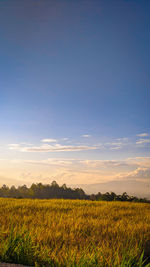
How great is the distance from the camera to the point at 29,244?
3314 mm

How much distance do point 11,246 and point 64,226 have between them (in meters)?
1.97

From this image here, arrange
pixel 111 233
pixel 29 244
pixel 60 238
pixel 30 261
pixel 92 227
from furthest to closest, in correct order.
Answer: pixel 92 227 → pixel 111 233 → pixel 60 238 → pixel 29 244 → pixel 30 261

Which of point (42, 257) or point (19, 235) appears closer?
point (42, 257)

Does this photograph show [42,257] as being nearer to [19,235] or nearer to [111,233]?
[19,235]

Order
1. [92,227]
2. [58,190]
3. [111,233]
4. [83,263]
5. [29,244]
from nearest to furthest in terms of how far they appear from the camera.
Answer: [83,263]
[29,244]
[111,233]
[92,227]
[58,190]

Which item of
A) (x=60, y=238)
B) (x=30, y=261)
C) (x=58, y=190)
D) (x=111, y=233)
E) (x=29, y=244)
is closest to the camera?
(x=30, y=261)

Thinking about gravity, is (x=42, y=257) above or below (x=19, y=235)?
below

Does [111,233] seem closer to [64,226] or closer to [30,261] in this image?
[64,226]

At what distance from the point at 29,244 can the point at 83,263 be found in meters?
0.97

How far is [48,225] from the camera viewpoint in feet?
16.8

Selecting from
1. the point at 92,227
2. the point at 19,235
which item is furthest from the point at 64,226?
the point at 19,235

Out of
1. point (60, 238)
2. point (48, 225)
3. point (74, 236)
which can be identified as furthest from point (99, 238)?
point (48, 225)

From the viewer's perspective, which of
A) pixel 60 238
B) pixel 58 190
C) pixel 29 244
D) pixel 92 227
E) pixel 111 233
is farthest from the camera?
pixel 58 190

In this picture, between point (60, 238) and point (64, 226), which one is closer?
point (60, 238)
